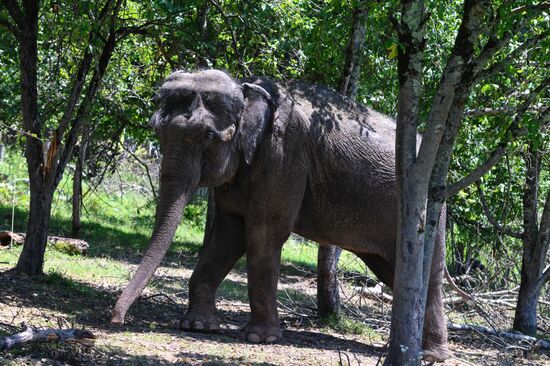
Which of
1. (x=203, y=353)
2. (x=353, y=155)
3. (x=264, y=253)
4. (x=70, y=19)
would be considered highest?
(x=70, y=19)

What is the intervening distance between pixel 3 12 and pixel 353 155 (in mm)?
4440

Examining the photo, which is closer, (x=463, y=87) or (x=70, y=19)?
(x=463, y=87)

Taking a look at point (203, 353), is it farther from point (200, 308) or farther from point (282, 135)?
point (282, 135)

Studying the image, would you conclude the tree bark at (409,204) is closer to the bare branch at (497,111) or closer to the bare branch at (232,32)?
the bare branch at (497,111)

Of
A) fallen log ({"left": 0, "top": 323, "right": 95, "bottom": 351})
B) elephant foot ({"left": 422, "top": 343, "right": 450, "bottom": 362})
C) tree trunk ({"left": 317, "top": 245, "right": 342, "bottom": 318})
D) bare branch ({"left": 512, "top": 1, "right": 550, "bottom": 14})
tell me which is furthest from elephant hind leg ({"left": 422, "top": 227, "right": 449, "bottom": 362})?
fallen log ({"left": 0, "top": 323, "right": 95, "bottom": 351})

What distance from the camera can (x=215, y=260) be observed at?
9.35 metres

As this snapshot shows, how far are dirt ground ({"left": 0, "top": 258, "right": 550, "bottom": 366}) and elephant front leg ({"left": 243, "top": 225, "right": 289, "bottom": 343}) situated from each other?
23 centimetres

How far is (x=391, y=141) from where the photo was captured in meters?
9.43

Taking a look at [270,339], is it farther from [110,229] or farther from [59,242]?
[110,229]

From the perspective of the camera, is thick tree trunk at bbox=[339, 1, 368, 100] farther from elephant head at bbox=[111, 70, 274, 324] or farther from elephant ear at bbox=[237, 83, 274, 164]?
elephant head at bbox=[111, 70, 274, 324]

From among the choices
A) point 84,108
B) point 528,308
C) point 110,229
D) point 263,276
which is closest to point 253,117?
point 263,276

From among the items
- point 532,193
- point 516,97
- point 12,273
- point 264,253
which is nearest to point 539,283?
point 532,193

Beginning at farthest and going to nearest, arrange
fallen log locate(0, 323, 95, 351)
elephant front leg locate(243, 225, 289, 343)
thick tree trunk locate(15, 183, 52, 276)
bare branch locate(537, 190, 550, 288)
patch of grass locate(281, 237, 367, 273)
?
1. patch of grass locate(281, 237, 367, 273)
2. bare branch locate(537, 190, 550, 288)
3. thick tree trunk locate(15, 183, 52, 276)
4. elephant front leg locate(243, 225, 289, 343)
5. fallen log locate(0, 323, 95, 351)

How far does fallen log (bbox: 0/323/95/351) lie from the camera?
6234 mm
